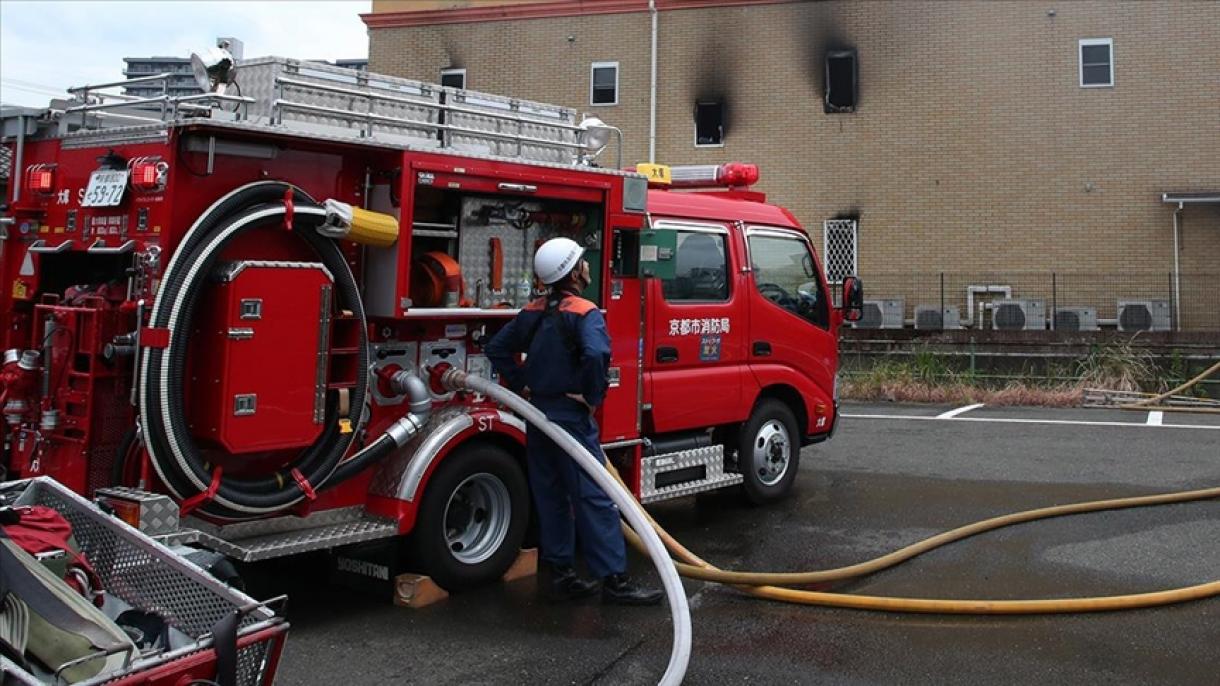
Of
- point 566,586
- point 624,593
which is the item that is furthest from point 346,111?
point 624,593

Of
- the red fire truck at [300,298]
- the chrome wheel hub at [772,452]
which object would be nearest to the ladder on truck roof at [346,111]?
the red fire truck at [300,298]

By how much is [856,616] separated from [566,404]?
191 centimetres

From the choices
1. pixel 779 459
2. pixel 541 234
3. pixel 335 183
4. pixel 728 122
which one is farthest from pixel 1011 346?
pixel 335 183

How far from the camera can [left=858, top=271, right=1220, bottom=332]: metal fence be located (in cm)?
1800

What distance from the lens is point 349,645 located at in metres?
4.90

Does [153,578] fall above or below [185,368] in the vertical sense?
below

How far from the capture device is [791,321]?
8.16 meters

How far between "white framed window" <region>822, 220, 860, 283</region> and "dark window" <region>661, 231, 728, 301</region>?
41.5 ft

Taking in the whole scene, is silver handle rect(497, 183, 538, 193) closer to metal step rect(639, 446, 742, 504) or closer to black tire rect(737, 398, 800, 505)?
metal step rect(639, 446, 742, 504)

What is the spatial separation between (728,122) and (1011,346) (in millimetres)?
7283

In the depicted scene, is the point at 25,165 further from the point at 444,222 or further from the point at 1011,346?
the point at 1011,346

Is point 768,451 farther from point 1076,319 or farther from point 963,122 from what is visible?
point 963,122

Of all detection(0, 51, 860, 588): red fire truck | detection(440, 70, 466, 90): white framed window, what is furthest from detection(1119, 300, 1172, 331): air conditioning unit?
detection(0, 51, 860, 588): red fire truck

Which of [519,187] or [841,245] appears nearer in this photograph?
[519,187]
